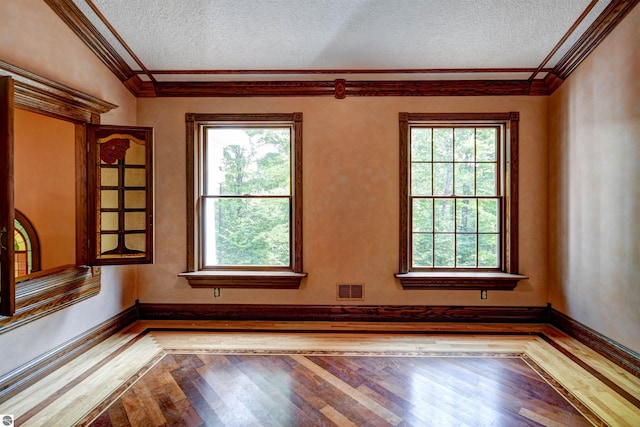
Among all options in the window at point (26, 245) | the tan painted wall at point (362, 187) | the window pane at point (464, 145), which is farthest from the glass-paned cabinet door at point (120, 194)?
the window pane at point (464, 145)

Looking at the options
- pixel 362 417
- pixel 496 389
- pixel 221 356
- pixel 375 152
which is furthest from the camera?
pixel 375 152

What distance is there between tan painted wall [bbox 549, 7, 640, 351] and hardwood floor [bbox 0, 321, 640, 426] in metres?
0.44

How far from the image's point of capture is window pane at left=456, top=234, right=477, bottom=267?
10.6 feet

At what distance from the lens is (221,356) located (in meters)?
2.43

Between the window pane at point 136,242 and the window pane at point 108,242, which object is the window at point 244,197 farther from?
the window pane at point 108,242

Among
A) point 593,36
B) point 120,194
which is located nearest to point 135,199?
point 120,194

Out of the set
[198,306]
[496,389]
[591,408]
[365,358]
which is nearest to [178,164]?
[198,306]

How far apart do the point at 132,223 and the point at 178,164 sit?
80 centimetres

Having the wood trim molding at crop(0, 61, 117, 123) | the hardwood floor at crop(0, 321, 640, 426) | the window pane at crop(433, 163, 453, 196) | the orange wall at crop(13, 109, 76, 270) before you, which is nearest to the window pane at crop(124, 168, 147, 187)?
the orange wall at crop(13, 109, 76, 270)

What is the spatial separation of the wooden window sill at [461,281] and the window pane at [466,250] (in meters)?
0.17

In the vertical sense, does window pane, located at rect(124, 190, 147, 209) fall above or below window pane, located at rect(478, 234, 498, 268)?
above

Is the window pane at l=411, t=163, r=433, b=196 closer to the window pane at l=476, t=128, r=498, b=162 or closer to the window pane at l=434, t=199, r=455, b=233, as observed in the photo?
the window pane at l=434, t=199, r=455, b=233

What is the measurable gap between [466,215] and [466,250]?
39 cm

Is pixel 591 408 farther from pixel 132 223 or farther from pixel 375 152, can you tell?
pixel 132 223
